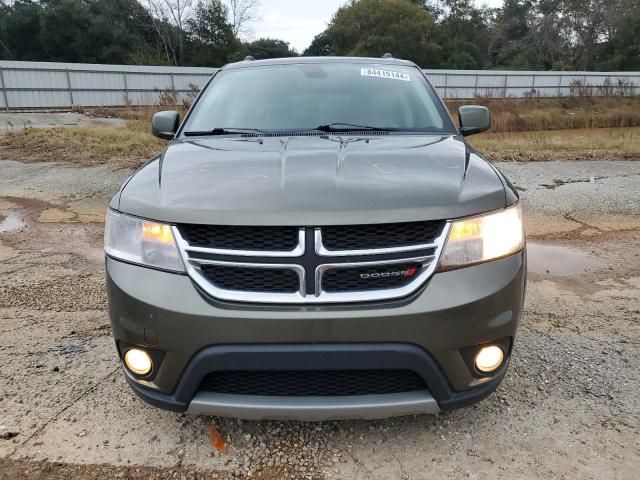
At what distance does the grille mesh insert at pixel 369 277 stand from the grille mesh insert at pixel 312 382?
314mm

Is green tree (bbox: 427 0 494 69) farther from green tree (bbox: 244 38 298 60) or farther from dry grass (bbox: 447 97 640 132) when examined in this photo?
dry grass (bbox: 447 97 640 132)

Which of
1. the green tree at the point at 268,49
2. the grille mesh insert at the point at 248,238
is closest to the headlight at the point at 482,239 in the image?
the grille mesh insert at the point at 248,238

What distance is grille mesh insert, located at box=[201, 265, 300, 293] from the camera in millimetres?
1679

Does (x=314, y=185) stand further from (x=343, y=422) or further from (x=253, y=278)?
(x=343, y=422)

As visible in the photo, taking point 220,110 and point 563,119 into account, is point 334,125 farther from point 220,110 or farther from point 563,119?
point 563,119

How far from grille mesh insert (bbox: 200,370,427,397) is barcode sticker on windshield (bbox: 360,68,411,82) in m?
2.09

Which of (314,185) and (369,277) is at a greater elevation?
(314,185)

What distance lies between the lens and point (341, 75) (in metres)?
3.17

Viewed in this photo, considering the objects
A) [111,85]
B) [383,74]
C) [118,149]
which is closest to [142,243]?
[383,74]

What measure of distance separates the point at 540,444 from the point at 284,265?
1.29 meters

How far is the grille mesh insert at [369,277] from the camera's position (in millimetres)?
1681

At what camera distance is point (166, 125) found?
10.3 feet

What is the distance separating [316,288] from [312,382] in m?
0.36

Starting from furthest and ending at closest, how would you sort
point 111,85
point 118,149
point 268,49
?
point 268,49
point 111,85
point 118,149
